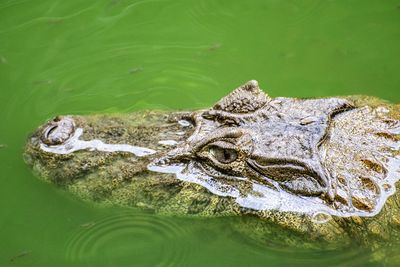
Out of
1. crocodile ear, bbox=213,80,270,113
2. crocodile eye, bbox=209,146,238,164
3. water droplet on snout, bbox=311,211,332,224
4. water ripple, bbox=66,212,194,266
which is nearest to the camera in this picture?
water droplet on snout, bbox=311,211,332,224

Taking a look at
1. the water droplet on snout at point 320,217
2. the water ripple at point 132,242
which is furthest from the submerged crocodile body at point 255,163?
the water ripple at point 132,242

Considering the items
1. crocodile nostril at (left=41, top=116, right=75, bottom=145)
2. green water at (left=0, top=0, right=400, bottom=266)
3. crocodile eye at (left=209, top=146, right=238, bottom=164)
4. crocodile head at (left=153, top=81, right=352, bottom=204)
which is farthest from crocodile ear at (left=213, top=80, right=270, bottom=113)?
crocodile nostril at (left=41, top=116, right=75, bottom=145)

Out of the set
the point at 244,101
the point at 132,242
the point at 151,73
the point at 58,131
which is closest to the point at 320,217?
the point at 244,101

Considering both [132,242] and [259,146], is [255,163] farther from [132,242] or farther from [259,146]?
[132,242]

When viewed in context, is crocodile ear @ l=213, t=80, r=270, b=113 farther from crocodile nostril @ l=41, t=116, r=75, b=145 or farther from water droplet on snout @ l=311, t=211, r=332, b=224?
crocodile nostril @ l=41, t=116, r=75, b=145

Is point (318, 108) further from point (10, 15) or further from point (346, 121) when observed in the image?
point (10, 15)

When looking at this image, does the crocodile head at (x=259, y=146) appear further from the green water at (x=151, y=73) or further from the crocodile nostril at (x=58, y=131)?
the crocodile nostril at (x=58, y=131)

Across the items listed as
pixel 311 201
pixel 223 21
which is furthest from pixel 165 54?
pixel 311 201
